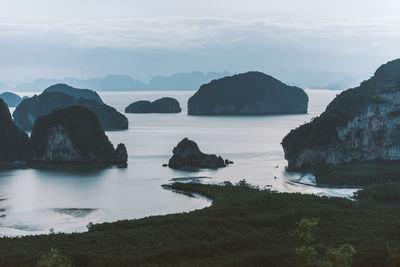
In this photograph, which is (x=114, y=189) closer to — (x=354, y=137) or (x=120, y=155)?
(x=120, y=155)

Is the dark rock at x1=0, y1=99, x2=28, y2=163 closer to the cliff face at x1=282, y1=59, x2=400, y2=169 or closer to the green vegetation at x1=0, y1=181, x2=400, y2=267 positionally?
the cliff face at x1=282, y1=59, x2=400, y2=169

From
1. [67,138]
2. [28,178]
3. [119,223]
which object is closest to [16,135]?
[67,138]

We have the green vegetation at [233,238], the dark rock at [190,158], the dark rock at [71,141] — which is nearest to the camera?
the green vegetation at [233,238]

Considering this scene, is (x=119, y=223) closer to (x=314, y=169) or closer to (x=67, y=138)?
(x=314, y=169)

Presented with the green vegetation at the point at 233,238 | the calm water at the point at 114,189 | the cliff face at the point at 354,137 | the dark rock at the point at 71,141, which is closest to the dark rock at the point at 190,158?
the calm water at the point at 114,189

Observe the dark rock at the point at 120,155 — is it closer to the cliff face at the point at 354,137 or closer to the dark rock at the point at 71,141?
the dark rock at the point at 71,141

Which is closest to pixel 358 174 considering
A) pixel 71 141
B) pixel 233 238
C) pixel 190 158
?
pixel 190 158

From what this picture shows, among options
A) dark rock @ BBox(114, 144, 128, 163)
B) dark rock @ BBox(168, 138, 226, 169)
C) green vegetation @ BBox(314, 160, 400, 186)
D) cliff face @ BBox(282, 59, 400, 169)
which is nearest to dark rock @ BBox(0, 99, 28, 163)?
dark rock @ BBox(114, 144, 128, 163)
